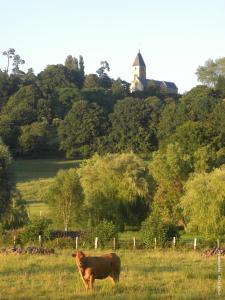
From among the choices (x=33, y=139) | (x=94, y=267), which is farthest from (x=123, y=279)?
(x=33, y=139)

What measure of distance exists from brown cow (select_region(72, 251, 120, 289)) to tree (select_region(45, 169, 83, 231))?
27.1 meters

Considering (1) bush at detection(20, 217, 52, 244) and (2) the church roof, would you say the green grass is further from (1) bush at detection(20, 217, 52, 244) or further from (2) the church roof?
(2) the church roof

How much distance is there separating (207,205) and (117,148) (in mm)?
52245

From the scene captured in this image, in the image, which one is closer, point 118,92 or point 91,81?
point 118,92

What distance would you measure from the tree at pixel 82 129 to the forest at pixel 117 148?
0.17 meters

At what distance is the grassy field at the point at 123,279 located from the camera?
540 inches

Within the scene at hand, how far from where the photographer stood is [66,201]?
139 feet

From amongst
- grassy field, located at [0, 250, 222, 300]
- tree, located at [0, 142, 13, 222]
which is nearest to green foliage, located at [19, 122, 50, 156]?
tree, located at [0, 142, 13, 222]

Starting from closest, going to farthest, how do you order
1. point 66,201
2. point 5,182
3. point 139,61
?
point 5,182, point 66,201, point 139,61

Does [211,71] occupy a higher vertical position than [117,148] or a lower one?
higher

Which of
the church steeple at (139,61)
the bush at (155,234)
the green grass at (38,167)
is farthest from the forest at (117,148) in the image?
the church steeple at (139,61)

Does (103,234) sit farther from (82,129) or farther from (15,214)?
(82,129)

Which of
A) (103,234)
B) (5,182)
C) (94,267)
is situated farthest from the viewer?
(5,182)

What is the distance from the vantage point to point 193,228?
35062mm
